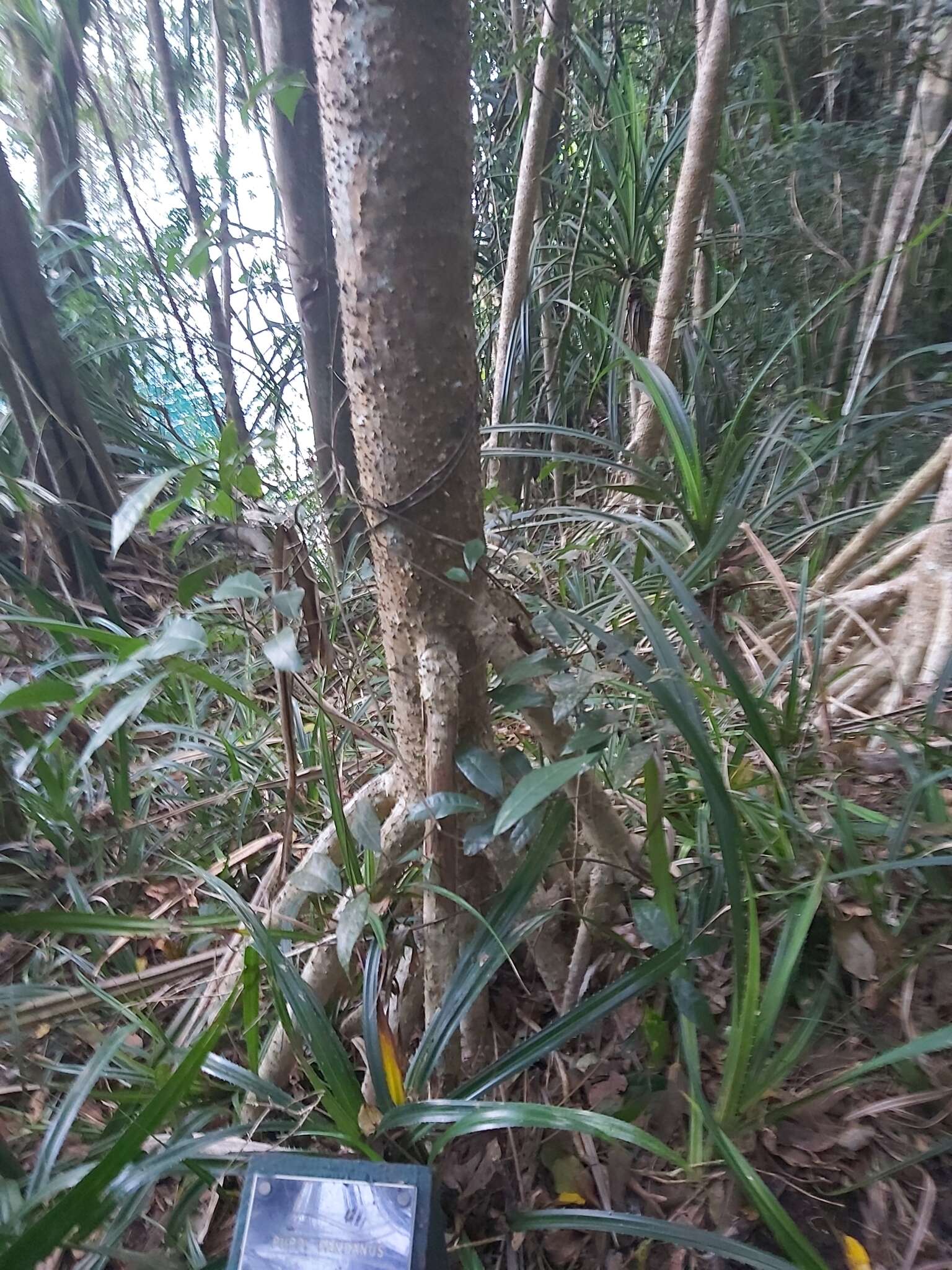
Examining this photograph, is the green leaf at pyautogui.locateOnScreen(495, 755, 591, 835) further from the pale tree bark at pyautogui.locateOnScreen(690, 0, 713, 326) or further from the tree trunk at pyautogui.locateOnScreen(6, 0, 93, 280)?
the tree trunk at pyautogui.locateOnScreen(6, 0, 93, 280)

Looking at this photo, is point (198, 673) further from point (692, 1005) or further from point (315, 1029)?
point (692, 1005)

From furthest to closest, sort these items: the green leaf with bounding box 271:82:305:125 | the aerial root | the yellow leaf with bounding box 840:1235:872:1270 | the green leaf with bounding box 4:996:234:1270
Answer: the aerial root < the green leaf with bounding box 271:82:305:125 < the yellow leaf with bounding box 840:1235:872:1270 < the green leaf with bounding box 4:996:234:1270

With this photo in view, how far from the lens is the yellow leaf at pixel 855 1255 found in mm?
679

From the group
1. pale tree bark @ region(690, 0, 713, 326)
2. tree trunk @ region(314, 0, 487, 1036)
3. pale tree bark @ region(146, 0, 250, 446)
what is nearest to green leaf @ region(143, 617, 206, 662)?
tree trunk @ region(314, 0, 487, 1036)

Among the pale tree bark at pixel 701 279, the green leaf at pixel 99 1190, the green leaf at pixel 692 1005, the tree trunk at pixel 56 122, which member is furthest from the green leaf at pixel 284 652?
the tree trunk at pixel 56 122

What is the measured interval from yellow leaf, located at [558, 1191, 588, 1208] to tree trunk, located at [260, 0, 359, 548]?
49.2 inches

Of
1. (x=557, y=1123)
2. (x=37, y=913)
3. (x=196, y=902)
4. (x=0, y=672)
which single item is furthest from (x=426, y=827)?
(x=0, y=672)

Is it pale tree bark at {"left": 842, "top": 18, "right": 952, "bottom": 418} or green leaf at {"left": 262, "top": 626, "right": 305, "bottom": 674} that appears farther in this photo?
pale tree bark at {"left": 842, "top": 18, "right": 952, "bottom": 418}

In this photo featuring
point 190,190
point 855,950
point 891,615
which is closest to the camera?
point 855,950

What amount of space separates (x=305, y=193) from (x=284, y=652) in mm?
1453

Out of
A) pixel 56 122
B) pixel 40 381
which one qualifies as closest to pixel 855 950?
pixel 40 381

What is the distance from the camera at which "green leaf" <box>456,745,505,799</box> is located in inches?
29.2

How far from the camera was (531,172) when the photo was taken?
1572mm

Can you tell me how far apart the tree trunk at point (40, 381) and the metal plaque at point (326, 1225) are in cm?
156
